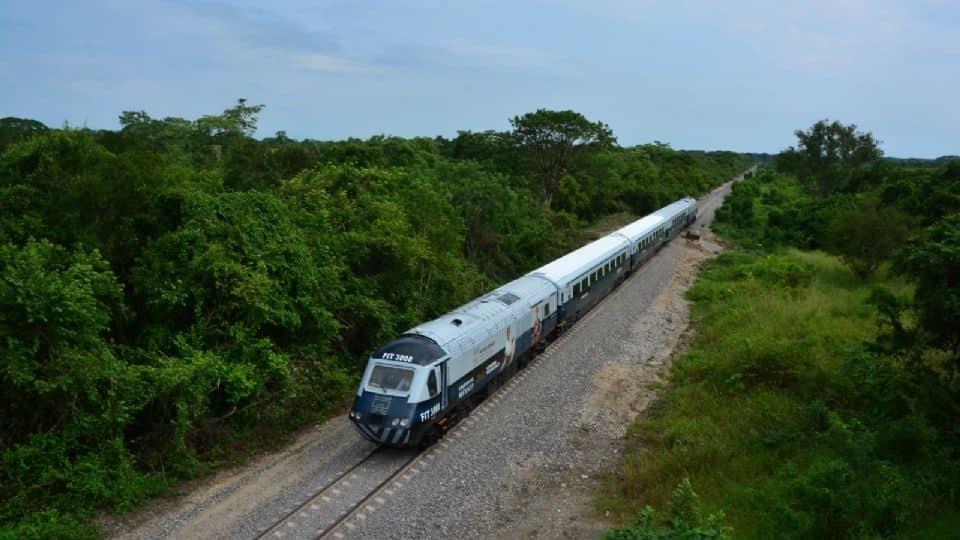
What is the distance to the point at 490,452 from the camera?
1595 centimetres

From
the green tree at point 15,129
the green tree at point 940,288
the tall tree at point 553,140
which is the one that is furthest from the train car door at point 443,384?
the tall tree at point 553,140

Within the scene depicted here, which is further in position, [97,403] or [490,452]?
[490,452]

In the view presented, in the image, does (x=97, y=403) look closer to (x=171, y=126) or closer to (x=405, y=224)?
(x=405, y=224)

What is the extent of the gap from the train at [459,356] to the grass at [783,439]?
428cm

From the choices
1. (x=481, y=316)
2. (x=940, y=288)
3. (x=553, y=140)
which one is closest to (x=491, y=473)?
(x=481, y=316)

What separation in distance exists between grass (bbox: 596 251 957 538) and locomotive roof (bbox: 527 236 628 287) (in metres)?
5.30

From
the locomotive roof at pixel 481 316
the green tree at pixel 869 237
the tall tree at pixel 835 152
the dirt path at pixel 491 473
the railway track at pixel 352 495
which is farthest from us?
the tall tree at pixel 835 152

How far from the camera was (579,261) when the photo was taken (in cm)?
2875

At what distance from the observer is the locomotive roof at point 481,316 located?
1681 centimetres

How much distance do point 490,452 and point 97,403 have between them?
862cm

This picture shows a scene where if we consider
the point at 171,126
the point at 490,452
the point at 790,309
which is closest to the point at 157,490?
the point at 490,452

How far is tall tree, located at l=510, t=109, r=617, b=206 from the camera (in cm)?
5297

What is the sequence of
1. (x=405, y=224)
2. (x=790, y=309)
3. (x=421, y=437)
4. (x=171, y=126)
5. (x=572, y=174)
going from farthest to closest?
(x=572, y=174), (x=171, y=126), (x=790, y=309), (x=405, y=224), (x=421, y=437)

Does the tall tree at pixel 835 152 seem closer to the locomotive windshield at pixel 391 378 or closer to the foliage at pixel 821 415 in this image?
the foliage at pixel 821 415
